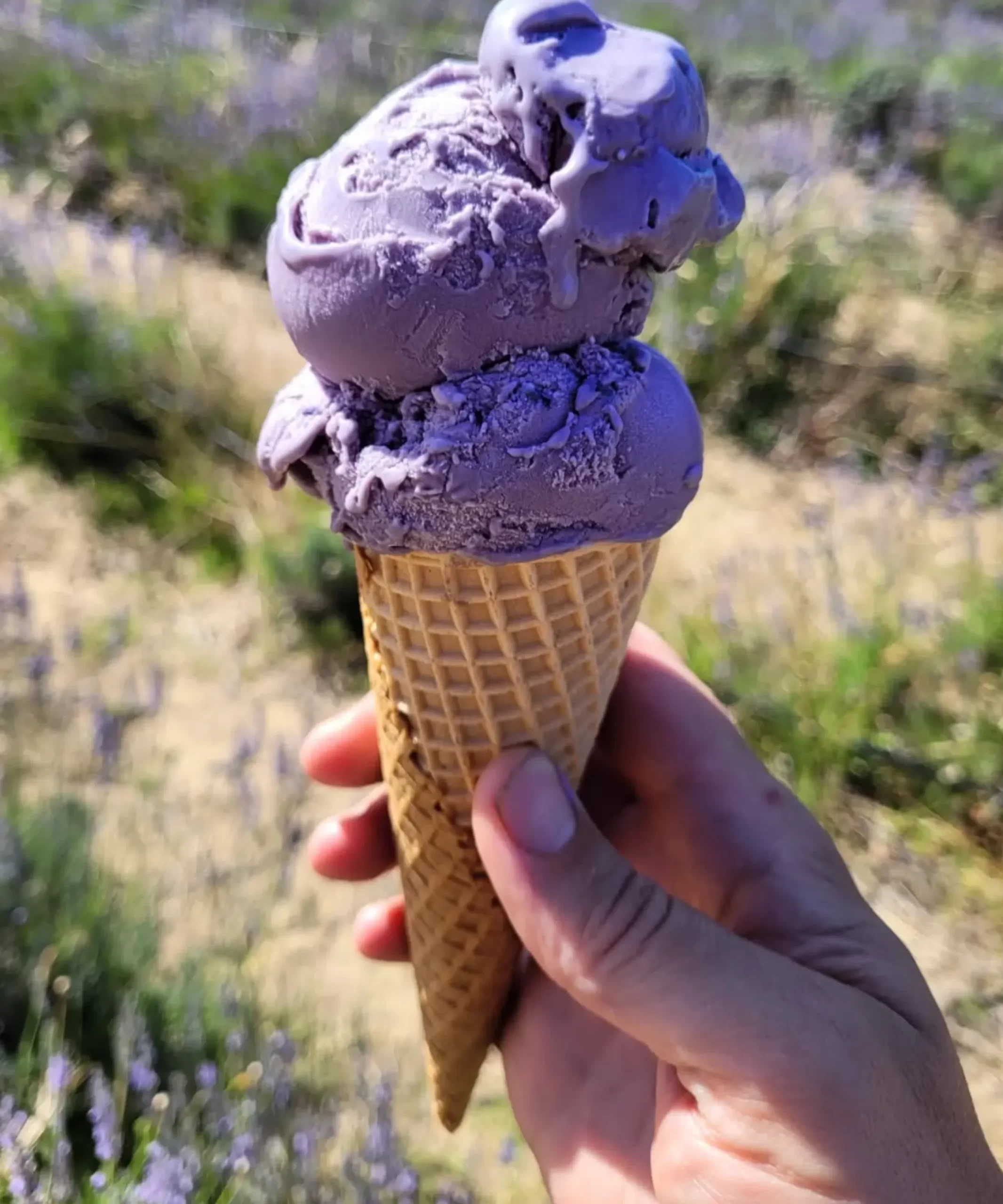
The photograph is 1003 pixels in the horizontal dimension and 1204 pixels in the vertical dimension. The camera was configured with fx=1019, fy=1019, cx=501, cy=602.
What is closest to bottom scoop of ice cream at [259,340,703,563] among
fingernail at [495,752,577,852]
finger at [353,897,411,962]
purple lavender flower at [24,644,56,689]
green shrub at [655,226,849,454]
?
fingernail at [495,752,577,852]

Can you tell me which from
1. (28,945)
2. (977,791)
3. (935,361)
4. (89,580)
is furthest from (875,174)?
(28,945)

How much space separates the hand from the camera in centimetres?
94

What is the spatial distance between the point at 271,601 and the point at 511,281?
5.92 ft

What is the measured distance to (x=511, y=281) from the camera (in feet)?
2.76

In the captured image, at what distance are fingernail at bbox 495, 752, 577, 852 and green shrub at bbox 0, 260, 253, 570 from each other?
6.13 ft

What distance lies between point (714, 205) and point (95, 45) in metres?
5.01

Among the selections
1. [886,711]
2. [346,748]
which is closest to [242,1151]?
[346,748]

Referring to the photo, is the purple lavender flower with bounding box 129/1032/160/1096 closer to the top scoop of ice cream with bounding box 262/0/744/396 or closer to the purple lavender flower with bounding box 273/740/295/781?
the purple lavender flower with bounding box 273/740/295/781

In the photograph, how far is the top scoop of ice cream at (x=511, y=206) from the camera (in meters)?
0.82

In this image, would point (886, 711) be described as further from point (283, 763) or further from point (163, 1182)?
point (163, 1182)

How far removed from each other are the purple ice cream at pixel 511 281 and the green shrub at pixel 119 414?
197 cm

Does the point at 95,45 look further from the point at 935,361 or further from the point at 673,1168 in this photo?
the point at 673,1168

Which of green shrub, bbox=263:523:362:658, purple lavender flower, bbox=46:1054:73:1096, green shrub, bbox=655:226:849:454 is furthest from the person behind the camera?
green shrub, bbox=655:226:849:454

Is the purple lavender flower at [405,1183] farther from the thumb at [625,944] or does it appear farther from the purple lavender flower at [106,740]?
the purple lavender flower at [106,740]
